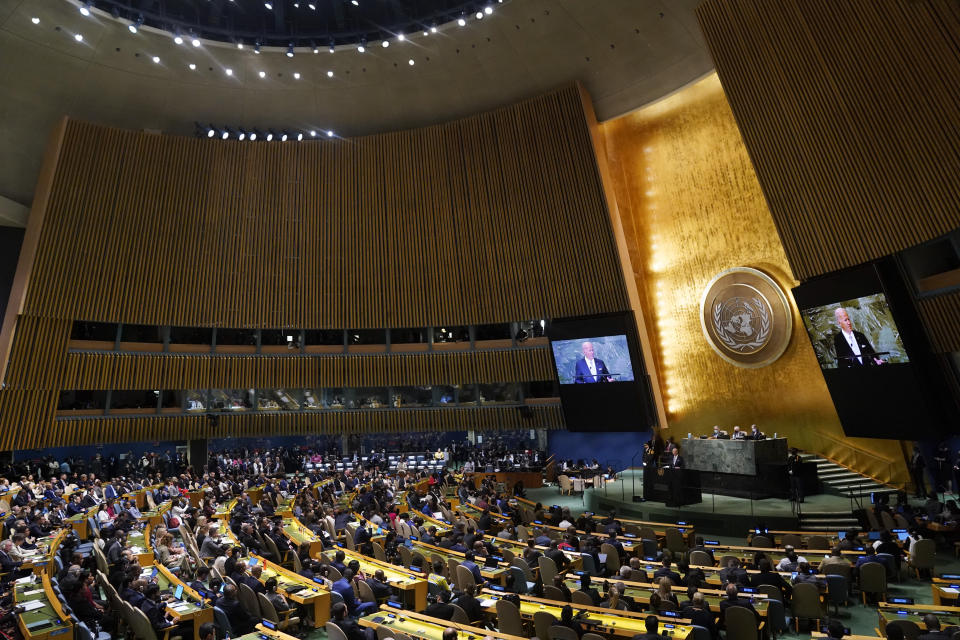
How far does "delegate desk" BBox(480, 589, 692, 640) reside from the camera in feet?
19.8

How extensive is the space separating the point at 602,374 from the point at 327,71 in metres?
12.9

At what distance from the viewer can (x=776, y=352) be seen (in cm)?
1723

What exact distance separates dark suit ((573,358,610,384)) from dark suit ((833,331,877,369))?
21.8 feet

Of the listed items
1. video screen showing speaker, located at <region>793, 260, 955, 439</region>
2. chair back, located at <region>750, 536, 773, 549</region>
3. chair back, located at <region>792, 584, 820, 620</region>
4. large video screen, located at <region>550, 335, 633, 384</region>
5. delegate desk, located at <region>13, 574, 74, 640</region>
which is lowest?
chair back, located at <region>792, 584, 820, 620</region>

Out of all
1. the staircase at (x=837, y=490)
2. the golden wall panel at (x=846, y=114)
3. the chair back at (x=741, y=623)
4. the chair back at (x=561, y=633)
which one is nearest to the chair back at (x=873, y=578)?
the chair back at (x=741, y=623)

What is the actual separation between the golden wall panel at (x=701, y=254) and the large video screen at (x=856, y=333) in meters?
3.39

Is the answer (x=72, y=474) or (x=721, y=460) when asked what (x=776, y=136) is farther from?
(x=72, y=474)

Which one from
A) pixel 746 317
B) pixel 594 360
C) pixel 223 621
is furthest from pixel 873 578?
pixel 594 360

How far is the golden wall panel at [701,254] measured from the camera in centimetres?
1689

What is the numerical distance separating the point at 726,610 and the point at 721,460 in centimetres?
922

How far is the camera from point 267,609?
7277 millimetres

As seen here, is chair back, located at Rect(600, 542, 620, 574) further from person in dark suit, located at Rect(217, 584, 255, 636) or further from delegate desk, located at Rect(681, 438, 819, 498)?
delegate desk, located at Rect(681, 438, 819, 498)

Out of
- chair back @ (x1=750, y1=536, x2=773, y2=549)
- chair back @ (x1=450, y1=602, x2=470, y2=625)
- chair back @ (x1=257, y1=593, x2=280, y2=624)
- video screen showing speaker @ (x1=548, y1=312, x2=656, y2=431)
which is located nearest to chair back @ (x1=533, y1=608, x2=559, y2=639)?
chair back @ (x1=450, y1=602, x2=470, y2=625)

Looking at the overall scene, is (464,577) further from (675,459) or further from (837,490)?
(837,490)
